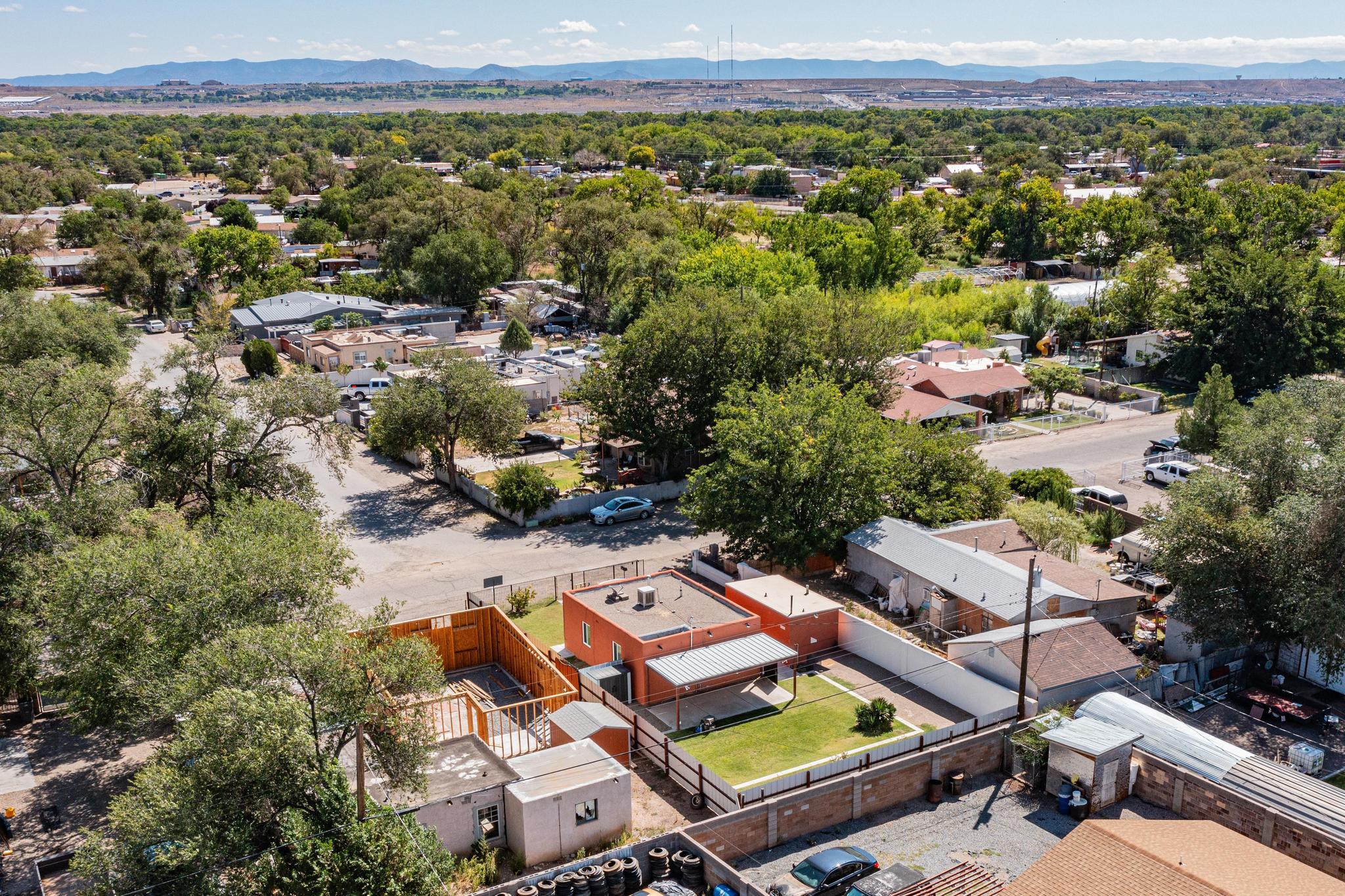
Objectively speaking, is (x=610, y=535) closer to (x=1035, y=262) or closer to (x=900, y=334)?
(x=900, y=334)

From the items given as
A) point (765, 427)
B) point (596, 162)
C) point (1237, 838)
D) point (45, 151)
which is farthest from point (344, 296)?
point (45, 151)

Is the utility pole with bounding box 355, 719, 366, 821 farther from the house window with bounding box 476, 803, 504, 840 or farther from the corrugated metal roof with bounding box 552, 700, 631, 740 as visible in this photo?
the corrugated metal roof with bounding box 552, 700, 631, 740

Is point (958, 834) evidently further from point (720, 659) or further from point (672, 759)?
point (720, 659)

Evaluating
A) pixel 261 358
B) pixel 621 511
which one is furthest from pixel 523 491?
pixel 261 358

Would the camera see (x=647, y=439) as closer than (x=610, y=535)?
No

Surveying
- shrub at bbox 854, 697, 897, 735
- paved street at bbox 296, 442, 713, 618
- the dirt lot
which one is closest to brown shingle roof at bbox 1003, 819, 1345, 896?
shrub at bbox 854, 697, 897, 735

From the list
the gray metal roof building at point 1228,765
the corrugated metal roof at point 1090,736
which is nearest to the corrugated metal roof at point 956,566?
the gray metal roof building at point 1228,765

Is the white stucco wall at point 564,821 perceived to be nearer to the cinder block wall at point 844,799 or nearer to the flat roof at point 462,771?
the flat roof at point 462,771
